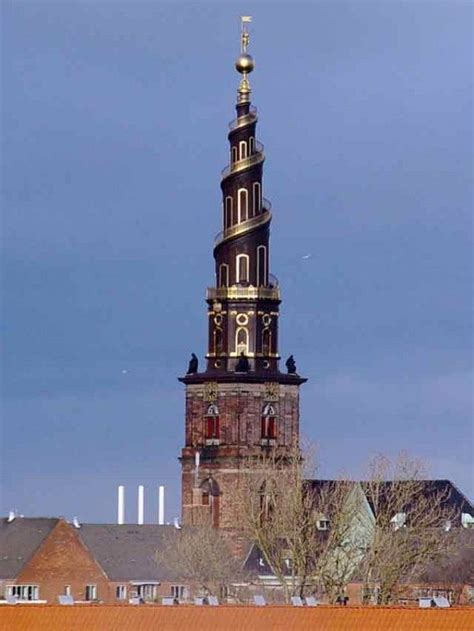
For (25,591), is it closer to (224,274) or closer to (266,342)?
(266,342)

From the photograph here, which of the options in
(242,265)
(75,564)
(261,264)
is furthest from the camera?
(261,264)

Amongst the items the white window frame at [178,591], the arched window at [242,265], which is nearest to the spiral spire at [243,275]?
the arched window at [242,265]

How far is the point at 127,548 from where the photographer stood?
529 ft

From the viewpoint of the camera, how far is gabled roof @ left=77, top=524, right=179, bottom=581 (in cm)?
15900

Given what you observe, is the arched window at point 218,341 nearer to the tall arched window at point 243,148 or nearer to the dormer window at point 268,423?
the dormer window at point 268,423

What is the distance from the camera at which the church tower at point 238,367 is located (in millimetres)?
162500

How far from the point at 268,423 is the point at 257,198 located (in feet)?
37.5

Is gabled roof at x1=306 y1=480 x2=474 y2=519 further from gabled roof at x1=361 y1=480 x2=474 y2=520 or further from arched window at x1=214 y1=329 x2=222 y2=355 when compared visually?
arched window at x1=214 y1=329 x2=222 y2=355

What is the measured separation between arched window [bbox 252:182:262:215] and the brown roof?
70451mm

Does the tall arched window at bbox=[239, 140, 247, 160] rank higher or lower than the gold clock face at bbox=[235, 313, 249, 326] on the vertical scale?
higher

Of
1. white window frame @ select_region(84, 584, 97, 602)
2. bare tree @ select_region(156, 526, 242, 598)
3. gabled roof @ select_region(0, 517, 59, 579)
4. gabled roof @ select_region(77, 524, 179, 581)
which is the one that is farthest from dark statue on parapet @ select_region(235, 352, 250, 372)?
white window frame @ select_region(84, 584, 97, 602)

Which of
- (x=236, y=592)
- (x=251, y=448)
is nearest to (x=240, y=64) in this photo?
(x=251, y=448)

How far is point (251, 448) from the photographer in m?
163

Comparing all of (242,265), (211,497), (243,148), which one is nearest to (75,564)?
(211,497)
